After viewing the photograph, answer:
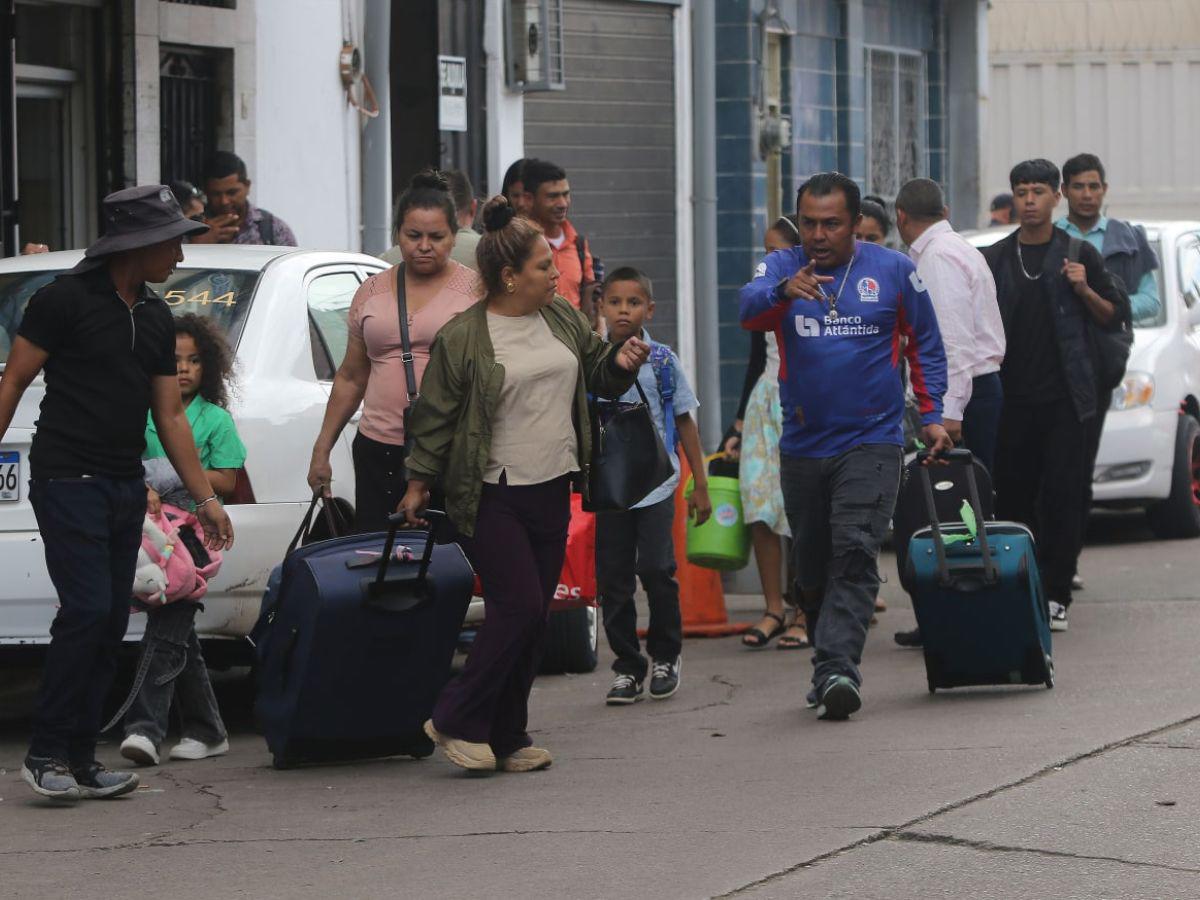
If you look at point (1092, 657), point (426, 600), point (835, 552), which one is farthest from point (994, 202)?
point (426, 600)

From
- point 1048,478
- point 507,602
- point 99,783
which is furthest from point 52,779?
point 1048,478

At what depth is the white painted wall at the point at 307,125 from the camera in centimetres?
1453

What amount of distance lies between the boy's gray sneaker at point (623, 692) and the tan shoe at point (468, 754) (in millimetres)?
1546

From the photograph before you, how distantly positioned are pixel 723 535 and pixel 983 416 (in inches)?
48.0

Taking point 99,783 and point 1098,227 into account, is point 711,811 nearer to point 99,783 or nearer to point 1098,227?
point 99,783

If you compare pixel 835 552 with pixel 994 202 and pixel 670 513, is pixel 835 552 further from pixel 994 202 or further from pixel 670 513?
pixel 994 202

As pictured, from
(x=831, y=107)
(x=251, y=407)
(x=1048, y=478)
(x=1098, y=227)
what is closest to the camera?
(x=251, y=407)

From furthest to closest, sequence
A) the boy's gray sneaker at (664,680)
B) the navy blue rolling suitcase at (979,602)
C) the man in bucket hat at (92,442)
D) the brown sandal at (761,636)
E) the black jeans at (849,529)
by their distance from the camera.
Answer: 1. the brown sandal at (761,636)
2. the boy's gray sneaker at (664,680)
3. the navy blue rolling suitcase at (979,602)
4. the black jeans at (849,529)
5. the man in bucket hat at (92,442)

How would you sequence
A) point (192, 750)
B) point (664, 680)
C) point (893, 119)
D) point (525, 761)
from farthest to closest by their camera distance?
point (893, 119) → point (664, 680) → point (192, 750) → point (525, 761)

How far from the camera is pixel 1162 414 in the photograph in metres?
14.1

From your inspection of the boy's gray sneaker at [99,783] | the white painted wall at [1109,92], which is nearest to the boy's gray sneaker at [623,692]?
the boy's gray sneaker at [99,783]

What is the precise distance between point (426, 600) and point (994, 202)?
39.5 ft

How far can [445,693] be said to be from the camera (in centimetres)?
764

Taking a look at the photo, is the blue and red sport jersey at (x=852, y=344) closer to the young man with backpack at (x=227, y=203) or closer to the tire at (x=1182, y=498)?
the young man with backpack at (x=227, y=203)
